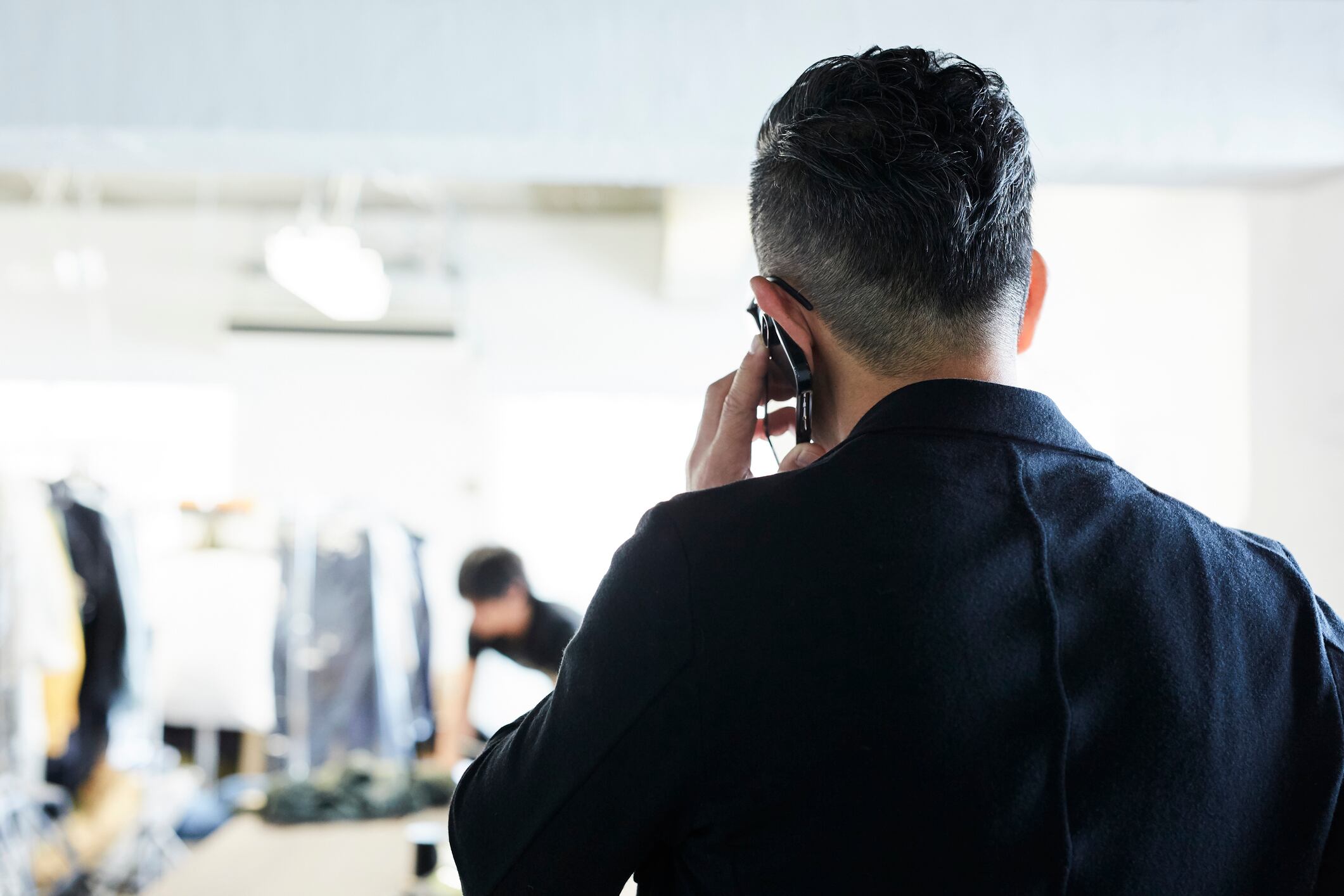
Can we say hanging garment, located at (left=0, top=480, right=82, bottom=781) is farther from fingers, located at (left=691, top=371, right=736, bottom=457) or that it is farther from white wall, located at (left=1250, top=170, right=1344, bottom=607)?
white wall, located at (left=1250, top=170, right=1344, bottom=607)

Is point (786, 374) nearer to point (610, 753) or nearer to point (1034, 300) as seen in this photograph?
point (1034, 300)

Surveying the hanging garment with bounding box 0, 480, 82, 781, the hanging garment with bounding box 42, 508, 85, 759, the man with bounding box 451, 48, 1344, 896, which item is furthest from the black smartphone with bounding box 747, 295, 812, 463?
the hanging garment with bounding box 42, 508, 85, 759

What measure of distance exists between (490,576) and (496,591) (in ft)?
0.18

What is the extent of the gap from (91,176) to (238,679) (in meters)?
2.75

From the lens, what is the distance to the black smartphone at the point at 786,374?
69 centimetres

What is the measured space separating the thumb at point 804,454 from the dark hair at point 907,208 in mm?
97

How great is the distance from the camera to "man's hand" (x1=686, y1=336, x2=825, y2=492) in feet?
2.56

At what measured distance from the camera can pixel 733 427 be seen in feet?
2.63

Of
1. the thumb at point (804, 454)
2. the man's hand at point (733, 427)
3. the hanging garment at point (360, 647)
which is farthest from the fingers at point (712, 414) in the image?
the hanging garment at point (360, 647)

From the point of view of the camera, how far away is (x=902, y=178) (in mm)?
621

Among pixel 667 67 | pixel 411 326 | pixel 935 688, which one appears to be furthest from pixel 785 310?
pixel 411 326

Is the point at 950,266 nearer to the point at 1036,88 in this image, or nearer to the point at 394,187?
the point at 1036,88

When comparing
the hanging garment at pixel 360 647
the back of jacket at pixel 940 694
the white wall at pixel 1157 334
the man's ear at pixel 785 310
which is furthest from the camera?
the hanging garment at pixel 360 647

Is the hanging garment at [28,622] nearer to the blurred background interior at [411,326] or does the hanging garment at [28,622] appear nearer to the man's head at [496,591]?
the blurred background interior at [411,326]
